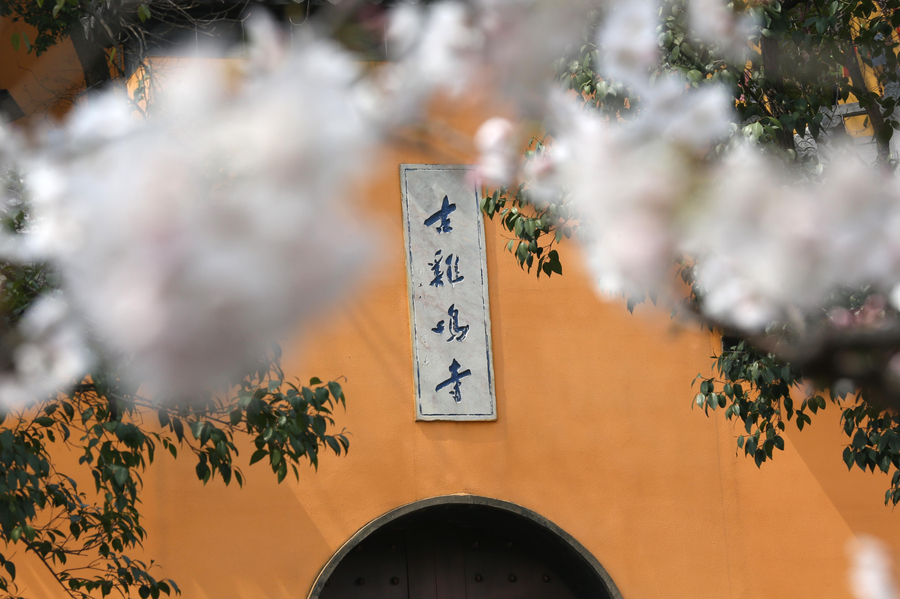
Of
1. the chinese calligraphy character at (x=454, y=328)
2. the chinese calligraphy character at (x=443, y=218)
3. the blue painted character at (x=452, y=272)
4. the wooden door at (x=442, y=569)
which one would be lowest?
the wooden door at (x=442, y=569)

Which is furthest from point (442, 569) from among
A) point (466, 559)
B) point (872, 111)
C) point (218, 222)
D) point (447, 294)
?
A: point (218, 222)

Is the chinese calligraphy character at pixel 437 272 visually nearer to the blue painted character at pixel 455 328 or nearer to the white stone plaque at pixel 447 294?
the white stone plaque at pixel 447 294

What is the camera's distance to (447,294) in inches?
181

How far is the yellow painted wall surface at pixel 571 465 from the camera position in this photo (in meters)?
4.30

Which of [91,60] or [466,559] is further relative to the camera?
[466,559]

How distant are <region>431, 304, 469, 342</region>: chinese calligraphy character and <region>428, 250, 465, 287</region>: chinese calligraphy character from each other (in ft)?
0.50

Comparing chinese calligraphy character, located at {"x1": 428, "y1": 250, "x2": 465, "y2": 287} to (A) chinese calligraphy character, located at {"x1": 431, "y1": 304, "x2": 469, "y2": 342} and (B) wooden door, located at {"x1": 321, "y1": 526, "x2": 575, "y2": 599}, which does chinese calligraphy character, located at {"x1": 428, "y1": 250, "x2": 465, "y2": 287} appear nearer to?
(A) chinese calligraphy character, located at {"x1": 431, "y1": 304, "x2": 469, "y2": 342}

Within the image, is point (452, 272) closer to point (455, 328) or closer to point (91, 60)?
point (455, 328)

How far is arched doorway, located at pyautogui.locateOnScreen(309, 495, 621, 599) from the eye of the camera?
4.43 meters

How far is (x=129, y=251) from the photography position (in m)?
0.80

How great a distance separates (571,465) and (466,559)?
75 centimetres

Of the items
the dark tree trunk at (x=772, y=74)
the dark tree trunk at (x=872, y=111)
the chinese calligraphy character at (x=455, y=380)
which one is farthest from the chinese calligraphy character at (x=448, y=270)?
the dark tree trunk at (x=872, y=111)

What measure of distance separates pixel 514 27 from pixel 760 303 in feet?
2.18

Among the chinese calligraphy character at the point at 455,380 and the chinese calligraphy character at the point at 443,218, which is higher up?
the chinese calligraphy character at the point at 443,218
